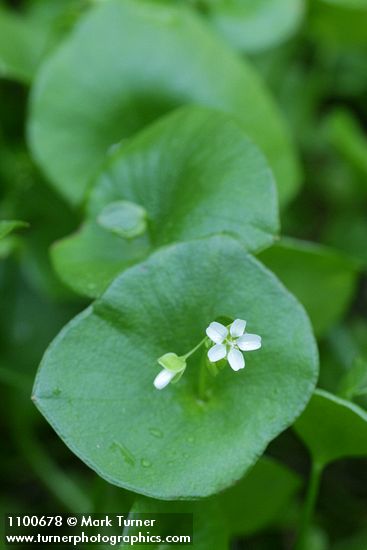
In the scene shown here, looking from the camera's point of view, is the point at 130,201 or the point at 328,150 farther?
the point at 328,150

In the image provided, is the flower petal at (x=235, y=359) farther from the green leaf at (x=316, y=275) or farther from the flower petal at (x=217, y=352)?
the green leaf at (x=316, y=275)

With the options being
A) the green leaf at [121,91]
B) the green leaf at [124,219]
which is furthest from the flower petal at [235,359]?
the green leaf at [121,91]

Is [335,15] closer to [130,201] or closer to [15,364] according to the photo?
[130,201]

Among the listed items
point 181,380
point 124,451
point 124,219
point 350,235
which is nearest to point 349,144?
point 350,235

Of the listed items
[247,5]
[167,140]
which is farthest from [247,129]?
[247,5]

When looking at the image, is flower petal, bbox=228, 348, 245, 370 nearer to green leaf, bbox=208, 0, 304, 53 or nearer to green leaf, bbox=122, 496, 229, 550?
green leaf, bbox=122, 496, 229, 550

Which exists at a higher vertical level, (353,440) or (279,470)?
(353,440)
